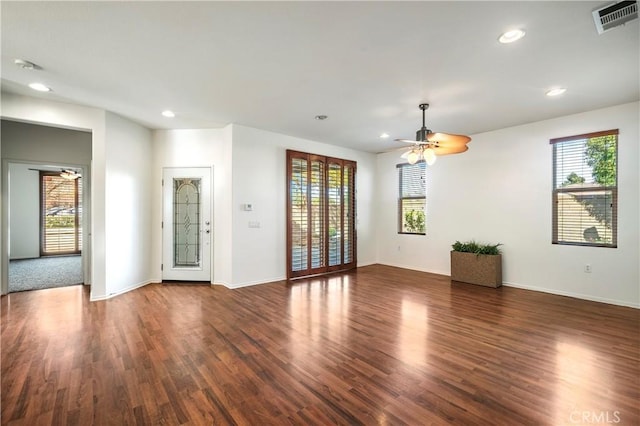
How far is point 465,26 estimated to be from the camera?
7.70 feet

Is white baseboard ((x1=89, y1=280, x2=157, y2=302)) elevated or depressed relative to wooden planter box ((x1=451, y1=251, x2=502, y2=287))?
depressed

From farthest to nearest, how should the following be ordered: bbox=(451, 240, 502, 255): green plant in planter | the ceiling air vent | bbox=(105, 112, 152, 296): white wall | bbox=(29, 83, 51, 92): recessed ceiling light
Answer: bbox=(451, 240, 502, 255): green plant in planter, bbox=(105, 112, 152, 296): white wall, bbox=(29, 83, 51, 92): recessed ceiling light, the ceiling air vent

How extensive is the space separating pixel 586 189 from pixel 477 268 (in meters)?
2.06

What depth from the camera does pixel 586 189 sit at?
445 cm

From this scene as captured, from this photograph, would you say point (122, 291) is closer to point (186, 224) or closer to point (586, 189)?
point (186, 224)

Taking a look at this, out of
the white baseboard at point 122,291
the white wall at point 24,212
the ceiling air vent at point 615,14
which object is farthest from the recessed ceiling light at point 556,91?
the white wall at point 24,212

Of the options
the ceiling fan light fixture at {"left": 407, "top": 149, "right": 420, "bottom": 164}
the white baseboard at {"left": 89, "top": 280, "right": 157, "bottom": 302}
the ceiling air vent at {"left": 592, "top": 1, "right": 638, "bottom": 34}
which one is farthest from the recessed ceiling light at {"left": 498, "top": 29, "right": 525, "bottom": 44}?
the white baseboard at {"left": 89, "top": 280, "right": 157, "bottom": 302}

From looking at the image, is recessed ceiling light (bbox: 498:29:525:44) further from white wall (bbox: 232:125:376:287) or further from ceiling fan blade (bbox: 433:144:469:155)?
white wall (bbox: 232:125:376:287)

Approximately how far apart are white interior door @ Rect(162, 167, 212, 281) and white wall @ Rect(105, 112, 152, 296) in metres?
0.33

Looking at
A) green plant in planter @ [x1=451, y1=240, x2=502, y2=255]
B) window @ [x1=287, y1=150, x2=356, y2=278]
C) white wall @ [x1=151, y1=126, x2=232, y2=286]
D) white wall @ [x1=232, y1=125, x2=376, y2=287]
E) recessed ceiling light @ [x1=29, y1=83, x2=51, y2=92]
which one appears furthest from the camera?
window @ [x1=287, y1=150, x2=356, y2=278]

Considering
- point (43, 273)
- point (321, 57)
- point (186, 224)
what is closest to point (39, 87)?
point (186, 224)

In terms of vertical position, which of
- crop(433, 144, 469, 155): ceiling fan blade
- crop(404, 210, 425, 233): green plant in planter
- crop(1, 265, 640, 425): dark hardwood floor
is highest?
crop(433, 144, 469, 155): ceiling fan blade

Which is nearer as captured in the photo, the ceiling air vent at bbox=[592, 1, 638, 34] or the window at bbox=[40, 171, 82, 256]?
the ceiling air vent at bbox=[592, 1, 638, 34]

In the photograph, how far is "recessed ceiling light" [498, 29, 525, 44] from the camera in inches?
95.3
